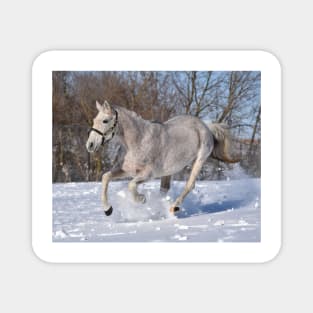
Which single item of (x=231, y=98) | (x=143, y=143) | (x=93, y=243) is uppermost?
(x=231, y=98)

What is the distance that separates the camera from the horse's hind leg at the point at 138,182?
5.77 m

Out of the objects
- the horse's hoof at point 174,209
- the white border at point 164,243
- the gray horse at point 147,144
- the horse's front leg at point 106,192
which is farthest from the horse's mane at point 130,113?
the horse's hoof at point 174,209

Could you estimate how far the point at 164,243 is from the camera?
216 inches

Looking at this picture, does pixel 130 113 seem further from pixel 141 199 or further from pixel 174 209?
pixel 174 209

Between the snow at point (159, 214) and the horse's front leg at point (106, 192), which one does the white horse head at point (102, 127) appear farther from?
the snow at point (159, 214)

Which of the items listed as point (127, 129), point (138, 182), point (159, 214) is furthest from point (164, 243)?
point (127, 129)

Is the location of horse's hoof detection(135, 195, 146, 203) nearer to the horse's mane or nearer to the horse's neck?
the horse's neck

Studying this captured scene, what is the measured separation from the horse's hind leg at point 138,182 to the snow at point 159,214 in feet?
0.25

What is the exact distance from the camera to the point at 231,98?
5938 mm

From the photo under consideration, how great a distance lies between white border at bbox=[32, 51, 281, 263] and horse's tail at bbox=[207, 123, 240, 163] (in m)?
0.63

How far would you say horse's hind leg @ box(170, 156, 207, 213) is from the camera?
5949 millimetres
